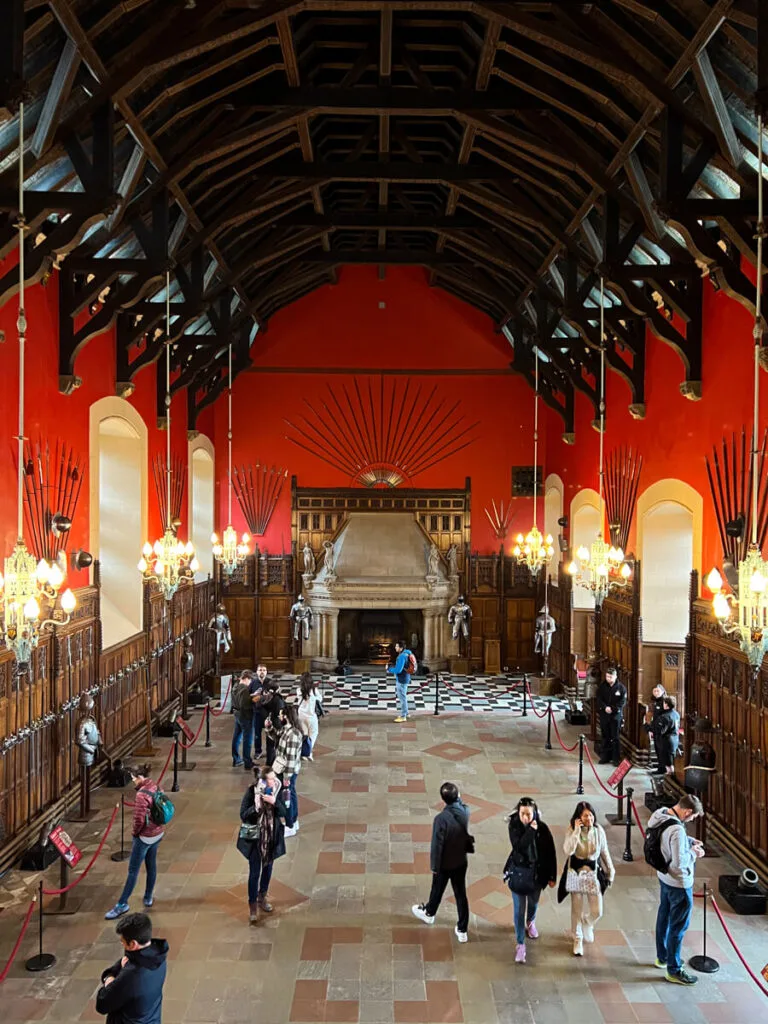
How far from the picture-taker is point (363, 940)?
566 centimetres

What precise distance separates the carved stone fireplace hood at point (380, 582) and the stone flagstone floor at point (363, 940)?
281 inches

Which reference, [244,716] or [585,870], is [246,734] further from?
[585,870]

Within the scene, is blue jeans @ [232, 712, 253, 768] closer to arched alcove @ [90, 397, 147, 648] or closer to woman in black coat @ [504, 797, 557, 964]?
arched alcove @ [90, 397, 147, 648]

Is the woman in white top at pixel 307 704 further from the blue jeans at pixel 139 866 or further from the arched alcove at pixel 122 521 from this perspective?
the blue jeans at pixel 139 866

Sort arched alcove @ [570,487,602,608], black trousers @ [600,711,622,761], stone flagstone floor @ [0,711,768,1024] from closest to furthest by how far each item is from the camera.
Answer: stone flagstone floor @ [0,711,768,1024]
black trousers @ [600,711,622,761]
arched alcove @ [570,487,602,608]

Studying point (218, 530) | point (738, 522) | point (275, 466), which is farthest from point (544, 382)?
point (738, 522)

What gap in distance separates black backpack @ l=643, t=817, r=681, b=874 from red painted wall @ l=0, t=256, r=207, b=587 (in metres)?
5.70

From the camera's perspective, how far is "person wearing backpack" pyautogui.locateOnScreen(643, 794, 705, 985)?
514 cm

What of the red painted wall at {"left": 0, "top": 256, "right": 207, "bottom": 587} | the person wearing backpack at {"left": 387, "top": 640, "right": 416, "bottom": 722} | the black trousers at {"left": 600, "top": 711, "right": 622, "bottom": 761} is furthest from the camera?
the person wearing backpack at {"left": 387, "top": 640, "right": 416, "bottom": 722}

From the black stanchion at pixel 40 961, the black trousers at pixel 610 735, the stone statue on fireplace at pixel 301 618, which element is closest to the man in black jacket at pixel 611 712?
the black trousers at pixel 610 735

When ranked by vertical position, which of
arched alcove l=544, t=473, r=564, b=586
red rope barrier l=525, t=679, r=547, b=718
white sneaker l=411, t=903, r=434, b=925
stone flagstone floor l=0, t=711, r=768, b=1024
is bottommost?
red rope barrier l=525, t=679, r=547, b=718

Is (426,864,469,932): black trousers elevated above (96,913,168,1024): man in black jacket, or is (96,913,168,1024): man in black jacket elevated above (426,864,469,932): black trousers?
(96,913,168,1024): man in black jacket

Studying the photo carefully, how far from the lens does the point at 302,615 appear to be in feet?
50.3

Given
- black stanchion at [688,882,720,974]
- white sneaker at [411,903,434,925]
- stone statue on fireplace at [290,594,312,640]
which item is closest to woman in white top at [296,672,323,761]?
white sneaker at [411,903,434,925]
